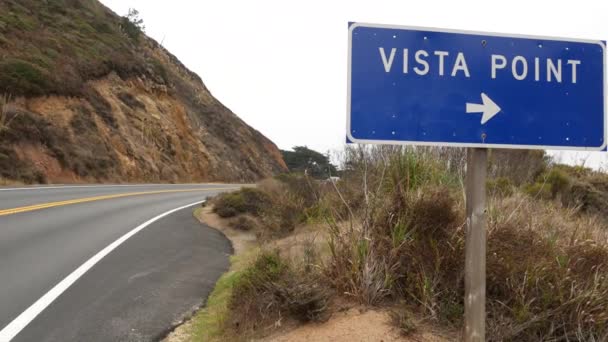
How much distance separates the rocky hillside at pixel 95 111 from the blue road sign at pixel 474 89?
2211 centimetres

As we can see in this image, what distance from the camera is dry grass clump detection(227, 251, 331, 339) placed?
12.3ft

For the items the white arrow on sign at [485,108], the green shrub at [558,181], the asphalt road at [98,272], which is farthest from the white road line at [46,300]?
the green shrub at [558,181]

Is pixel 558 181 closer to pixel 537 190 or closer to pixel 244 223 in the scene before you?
pixel 537 190

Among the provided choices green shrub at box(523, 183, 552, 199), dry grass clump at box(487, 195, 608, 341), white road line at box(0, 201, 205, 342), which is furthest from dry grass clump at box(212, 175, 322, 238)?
green shrub at box(523, 183, 552, 199)

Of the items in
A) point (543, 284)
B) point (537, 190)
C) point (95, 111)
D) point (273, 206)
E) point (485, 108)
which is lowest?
point (273, 206)

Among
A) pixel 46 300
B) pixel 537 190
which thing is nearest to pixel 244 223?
pixel 537 190

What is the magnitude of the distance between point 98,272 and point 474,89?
18.2ft

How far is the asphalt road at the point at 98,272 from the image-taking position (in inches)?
196

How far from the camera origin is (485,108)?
275cm

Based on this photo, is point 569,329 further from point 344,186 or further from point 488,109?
point 344,186

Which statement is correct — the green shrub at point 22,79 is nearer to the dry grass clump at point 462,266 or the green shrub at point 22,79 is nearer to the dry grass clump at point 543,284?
the dry grass clump at point 462,266

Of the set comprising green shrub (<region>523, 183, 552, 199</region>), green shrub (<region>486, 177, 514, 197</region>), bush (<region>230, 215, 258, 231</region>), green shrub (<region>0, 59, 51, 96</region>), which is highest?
green shrub (<region>0, 59, 51, 96</region>)

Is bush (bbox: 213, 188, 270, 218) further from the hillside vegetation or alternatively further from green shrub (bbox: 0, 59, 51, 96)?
green shrub (bbox: 0, 59, 51, 96)

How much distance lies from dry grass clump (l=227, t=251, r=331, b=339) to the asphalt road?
100cm
